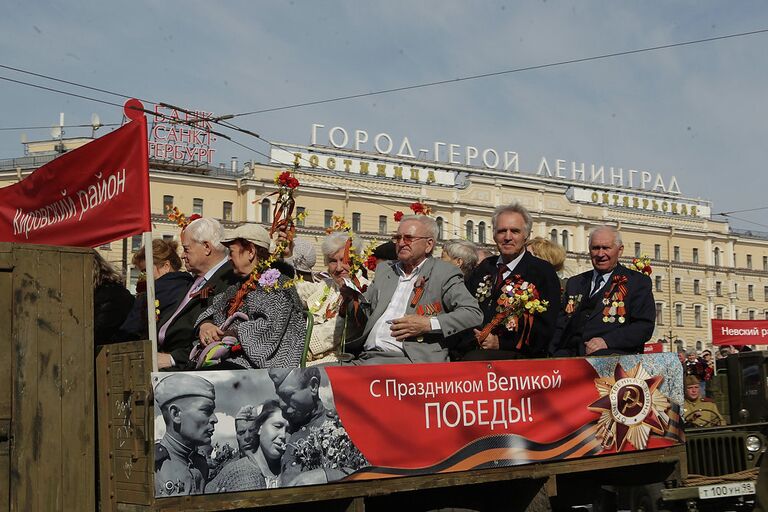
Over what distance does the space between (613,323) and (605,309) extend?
14 cm

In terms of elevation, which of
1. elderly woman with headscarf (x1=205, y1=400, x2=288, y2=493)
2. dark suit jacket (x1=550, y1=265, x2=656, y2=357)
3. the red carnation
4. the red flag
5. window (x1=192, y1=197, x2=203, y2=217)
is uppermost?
window (x1=192, y1=197, x2=203, y2=217)

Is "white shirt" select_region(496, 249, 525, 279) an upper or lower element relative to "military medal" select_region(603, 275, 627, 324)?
upper

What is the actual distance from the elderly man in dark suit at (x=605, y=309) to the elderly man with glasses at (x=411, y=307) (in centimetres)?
177

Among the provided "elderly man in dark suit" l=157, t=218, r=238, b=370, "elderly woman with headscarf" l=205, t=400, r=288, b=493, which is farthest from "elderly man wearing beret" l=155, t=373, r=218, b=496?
"elderly man in dark suit" l=157, t=218, r=238, b=370

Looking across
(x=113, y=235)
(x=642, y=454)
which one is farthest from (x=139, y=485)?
(x=642, y=454)

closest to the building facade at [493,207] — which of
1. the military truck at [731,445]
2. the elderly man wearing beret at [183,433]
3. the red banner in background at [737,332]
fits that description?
the red banner in background at [737,332]

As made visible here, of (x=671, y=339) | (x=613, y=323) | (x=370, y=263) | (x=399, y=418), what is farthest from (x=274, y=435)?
(x=671, y=339)

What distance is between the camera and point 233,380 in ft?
17.7

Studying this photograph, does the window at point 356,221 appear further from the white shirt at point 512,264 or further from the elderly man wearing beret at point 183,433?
the elderly man wearing beret at point 183,433

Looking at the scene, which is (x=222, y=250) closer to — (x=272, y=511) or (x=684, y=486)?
(x=272, y=511)

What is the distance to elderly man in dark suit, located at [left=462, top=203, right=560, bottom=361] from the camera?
24.7 ft

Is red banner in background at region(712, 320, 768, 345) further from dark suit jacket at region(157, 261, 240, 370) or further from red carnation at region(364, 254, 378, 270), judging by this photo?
dark suit jacket at region(157, 261, 240, 370)

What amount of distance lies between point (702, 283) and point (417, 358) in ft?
333

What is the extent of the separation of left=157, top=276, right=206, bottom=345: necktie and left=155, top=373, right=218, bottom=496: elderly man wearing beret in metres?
1.75
